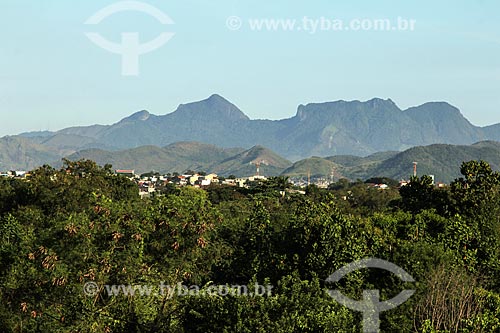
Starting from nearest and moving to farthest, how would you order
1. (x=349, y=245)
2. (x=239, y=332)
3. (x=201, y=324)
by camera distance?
(x=239, y=332) < (x=201, y=324) < (x=349, y=245)

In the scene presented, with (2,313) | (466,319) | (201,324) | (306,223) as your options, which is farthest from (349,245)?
(2,313)

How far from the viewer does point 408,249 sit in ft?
73.6

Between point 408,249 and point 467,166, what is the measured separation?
21.1 metres

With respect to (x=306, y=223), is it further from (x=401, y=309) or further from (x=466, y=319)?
(x=466, y=319)

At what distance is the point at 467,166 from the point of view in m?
42.0

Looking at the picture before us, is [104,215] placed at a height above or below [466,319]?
above

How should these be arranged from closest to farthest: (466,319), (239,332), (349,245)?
(239,332) → (466,319) → (349,245)

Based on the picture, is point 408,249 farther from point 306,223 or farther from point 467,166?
point 467,166

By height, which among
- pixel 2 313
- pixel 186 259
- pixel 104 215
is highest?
pixel 104 215

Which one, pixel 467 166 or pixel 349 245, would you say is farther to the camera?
pixel 467 166

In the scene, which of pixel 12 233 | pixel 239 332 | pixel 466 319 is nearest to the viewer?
pixel 239 332

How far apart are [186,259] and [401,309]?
5.86 metres

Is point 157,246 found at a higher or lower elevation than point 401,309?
higher

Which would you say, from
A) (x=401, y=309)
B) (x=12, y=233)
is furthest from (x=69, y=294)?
(x=12, y=233)
